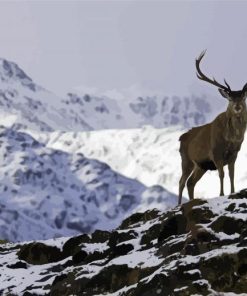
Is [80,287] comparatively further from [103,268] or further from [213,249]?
[213,249]

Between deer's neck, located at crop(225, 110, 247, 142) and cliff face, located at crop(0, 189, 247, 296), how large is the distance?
1.97 m

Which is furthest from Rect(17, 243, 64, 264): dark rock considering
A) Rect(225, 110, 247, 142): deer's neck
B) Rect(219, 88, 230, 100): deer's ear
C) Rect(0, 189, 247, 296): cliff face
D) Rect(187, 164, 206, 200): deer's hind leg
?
Rect(219, 88, 230, 100): deer's ear

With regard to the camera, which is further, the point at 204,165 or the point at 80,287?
the point at 204,165

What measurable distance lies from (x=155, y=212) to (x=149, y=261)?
18.1 ft

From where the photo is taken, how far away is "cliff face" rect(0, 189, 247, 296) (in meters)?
17.0

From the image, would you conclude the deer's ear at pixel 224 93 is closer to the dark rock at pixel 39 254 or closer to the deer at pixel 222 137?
the deer at pixel 222 137

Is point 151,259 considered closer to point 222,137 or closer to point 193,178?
point 222,137

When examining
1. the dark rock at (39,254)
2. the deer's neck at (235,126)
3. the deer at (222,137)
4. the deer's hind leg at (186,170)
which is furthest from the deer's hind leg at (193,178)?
the dark rock at (39,254)

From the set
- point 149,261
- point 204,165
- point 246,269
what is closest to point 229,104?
point 204,165

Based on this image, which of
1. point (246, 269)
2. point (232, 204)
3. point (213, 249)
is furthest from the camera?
point (232, 204)

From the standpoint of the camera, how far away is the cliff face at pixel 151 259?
1702 cm

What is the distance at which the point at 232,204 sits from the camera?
67.8ft

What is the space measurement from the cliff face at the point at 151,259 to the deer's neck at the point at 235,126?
1969mm

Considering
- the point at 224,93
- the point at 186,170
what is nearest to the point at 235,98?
the point at 224,93
